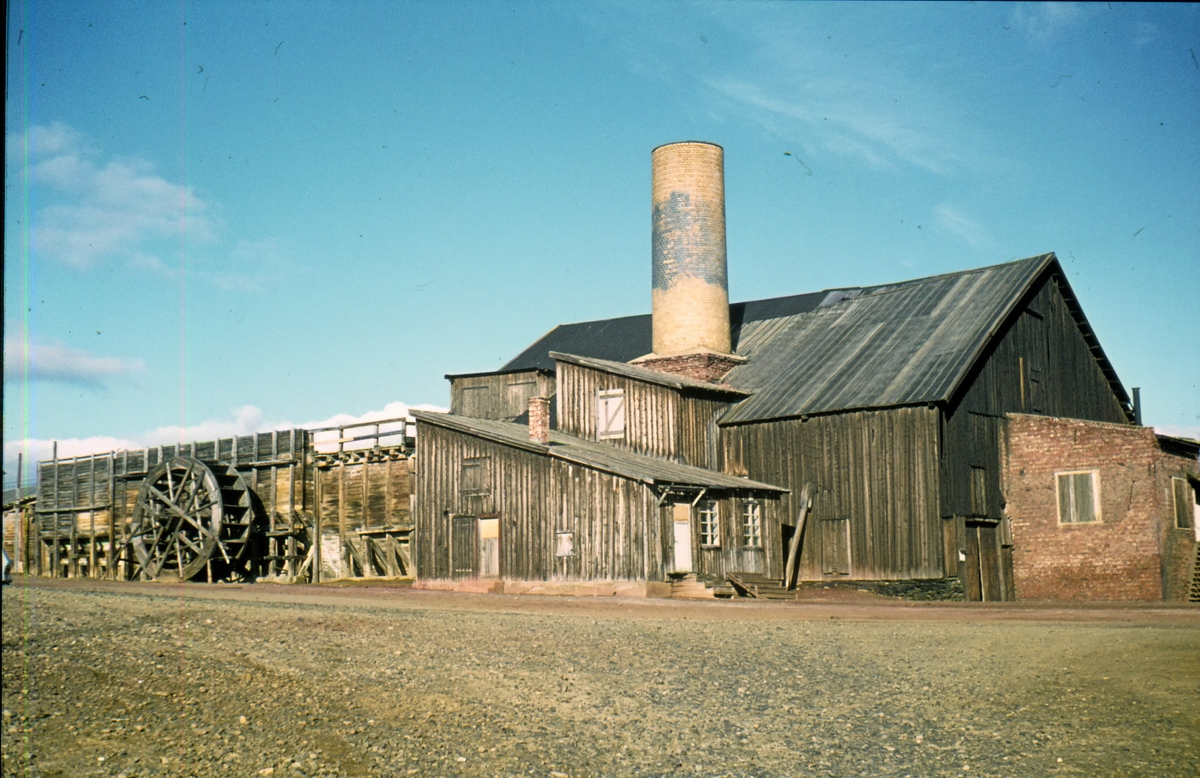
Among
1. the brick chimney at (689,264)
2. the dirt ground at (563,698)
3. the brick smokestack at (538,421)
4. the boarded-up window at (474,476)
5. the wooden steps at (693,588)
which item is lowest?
the dirt ground at (563,698)

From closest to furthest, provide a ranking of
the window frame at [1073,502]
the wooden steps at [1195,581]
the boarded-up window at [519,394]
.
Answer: the wooden steps at [1195,581] < the window frame at [1073,502] < the boarded-up window at [519,394]

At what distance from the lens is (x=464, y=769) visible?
8.87m

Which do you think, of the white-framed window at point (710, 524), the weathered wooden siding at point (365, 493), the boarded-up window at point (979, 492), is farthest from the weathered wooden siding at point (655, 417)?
the boarded-up window at point (979, 492)

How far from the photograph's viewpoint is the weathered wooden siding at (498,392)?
1644 inches

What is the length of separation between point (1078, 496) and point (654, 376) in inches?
439

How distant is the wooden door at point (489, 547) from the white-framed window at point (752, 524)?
244 inches

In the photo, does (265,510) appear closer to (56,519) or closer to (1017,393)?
(56,519)

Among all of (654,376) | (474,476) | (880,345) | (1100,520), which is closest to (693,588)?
(474,476)

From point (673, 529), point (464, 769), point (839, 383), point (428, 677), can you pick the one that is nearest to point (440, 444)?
point (673, 529)

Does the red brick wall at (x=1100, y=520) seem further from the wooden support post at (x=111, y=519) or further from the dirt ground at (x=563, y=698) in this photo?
the wooden support post at (x=111, y=519)

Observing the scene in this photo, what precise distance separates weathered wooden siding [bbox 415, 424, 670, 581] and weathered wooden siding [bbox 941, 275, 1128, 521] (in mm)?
7795

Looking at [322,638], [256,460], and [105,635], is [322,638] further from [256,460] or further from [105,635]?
[256,460]

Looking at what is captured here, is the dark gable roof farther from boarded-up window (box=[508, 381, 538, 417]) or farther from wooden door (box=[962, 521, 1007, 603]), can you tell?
boarded-up window (box=[508, 381, 538, 417])

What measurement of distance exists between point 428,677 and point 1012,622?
11.1m
